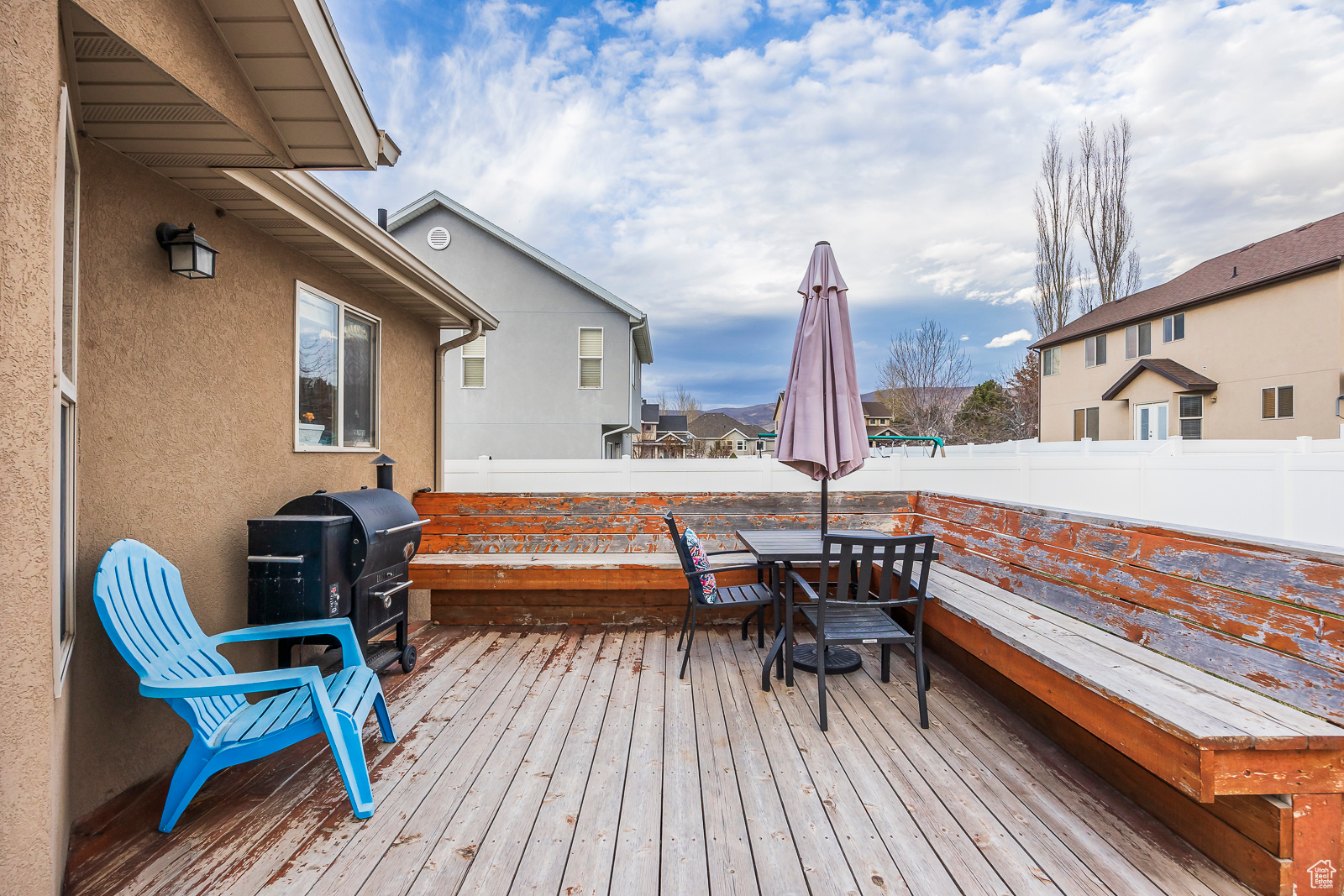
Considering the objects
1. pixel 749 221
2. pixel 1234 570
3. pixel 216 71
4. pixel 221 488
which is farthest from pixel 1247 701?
pixel 749 221

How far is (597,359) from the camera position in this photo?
1211 cm

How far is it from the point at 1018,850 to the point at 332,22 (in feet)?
11.5

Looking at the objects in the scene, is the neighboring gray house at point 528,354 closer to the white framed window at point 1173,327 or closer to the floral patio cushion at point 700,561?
the floral patio cushion at point 700,561

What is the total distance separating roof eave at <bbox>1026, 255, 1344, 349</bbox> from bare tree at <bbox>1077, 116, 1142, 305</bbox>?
7.22 meters

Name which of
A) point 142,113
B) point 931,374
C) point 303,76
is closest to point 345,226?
point 142,113

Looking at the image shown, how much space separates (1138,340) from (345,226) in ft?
70.2

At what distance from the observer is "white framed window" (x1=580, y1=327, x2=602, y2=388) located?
12.1 m

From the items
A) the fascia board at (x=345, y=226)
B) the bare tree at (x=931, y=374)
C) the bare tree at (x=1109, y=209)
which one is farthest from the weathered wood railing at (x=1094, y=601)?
the bare tree at (x=1109, y=209)

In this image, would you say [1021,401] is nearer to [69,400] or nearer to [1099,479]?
[1099,479]

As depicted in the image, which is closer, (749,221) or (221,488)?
(221,488)

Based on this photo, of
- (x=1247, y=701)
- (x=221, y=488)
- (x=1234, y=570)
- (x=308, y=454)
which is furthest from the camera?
(x=308, y=454)

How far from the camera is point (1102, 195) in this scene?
80.0 ft

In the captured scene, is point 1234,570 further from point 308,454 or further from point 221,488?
point 308,454

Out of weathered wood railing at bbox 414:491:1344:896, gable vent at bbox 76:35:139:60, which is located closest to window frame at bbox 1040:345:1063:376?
weathered wood railing at bbox 414:491:1344:896
